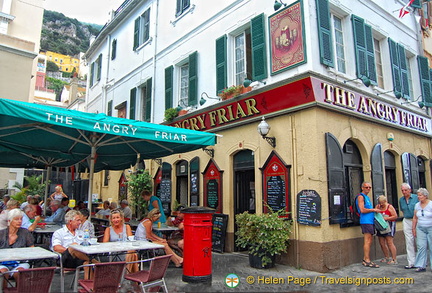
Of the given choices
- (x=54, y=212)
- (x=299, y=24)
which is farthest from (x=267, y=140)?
(x=54, y=212)

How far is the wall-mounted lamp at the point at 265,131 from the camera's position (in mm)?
7969

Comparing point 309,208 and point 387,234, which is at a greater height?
point 309,208

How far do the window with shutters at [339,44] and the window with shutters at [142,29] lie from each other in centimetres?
821

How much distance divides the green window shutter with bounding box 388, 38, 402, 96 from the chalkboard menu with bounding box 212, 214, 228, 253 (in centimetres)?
652

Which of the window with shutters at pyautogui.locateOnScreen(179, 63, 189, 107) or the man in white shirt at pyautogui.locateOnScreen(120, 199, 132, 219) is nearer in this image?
the man in white shirt at pyautogui.locateOnScreen(120, 199, 132, 219)

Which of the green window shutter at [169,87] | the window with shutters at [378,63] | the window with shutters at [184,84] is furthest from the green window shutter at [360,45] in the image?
the green window shutter at [169,87]

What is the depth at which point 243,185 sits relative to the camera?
953 centimetres

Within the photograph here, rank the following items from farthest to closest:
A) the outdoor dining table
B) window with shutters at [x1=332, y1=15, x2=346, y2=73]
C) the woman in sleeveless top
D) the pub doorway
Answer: the pub doorway → window with shutters at [x1=332, y1=15, x2=346, y2=73] → the woman in sleeveless top → the outdoor dining table

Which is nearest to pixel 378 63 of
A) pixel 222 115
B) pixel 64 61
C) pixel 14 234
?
pixel 222 115

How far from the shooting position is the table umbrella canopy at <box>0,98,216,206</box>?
16.7 feet

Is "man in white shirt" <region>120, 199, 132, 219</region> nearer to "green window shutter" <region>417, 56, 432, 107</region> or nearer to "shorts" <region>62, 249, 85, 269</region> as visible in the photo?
"shorts" <region>62, 249, 85, 269</region>

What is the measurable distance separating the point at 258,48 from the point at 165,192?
→ 6.03m

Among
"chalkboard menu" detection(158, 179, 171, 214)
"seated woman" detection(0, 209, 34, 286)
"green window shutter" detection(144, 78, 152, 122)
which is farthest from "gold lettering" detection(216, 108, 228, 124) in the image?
"seated woman" detection(0, 209, 34, 286)

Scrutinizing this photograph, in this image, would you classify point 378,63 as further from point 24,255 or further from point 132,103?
point 24,255
